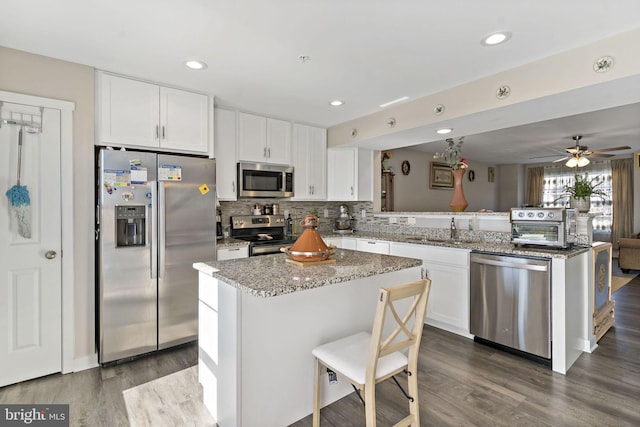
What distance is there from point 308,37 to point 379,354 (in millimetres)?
1954

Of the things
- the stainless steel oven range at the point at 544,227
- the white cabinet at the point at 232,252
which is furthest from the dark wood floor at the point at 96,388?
the stainless steel oven range at the point at 544,227

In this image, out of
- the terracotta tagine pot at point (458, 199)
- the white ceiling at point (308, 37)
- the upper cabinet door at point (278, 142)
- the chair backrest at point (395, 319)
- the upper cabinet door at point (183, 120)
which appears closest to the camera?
the chair backrest at point (395, 319)

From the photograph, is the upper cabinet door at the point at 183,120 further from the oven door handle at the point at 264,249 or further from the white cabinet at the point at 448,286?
the white cabinet at the point at 448,286

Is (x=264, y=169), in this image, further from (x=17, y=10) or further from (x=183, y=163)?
(x=17, y=10)

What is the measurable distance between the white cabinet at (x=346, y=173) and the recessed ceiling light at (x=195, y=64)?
2.29 m

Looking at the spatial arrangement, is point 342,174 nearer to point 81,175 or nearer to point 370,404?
point 81,175

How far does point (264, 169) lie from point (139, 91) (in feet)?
4.97

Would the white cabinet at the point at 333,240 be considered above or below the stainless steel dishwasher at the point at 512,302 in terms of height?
above

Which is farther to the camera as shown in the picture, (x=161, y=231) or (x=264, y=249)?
(x=264, y=249)

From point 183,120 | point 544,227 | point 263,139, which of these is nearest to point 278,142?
point 263,139

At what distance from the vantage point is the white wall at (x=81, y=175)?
245cm

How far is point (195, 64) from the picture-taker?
8.27ft

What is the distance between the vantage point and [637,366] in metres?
2.53

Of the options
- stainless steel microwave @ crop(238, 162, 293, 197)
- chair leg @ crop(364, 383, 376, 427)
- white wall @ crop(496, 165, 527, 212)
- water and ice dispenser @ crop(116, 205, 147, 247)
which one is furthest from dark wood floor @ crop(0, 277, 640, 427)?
white wall @ crop(496, 165, 527, 212)
